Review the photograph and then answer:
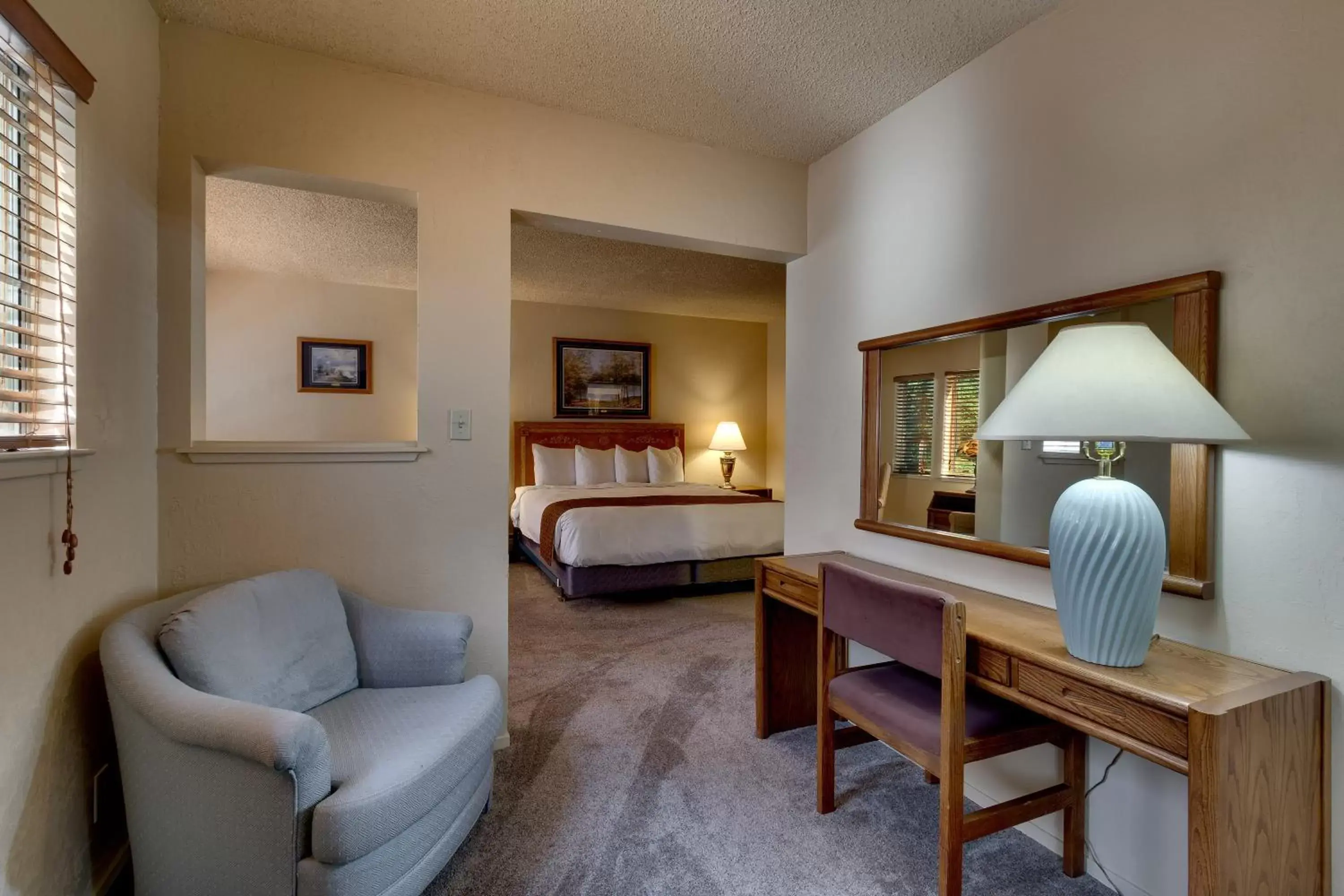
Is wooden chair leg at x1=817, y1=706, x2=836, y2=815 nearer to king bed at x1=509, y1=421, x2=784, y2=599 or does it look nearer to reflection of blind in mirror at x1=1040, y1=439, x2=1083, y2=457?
reflection of blind in mirror at x1=1040, y1=439, x2=1083, y2=457

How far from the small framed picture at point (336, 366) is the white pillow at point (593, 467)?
1924mm

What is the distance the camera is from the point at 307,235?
3.94 metres

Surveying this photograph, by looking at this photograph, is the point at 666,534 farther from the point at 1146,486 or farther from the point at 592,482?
the point at 1146,486

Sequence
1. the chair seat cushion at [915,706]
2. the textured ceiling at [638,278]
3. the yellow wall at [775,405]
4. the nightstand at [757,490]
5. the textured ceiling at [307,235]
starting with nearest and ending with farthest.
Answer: the chair seat cushion at [915,706], the textured ceiling at [307,235], the textured ceiling at [638,278], the nightstand at [757,490], the yellow wall at [775,405]

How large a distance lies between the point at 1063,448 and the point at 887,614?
0.71 meters

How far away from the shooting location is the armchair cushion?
143 centimetres

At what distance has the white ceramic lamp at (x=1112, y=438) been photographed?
1.21m

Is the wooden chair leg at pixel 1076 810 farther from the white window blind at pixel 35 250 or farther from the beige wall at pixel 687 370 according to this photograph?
the beige wall at pixel 687 370

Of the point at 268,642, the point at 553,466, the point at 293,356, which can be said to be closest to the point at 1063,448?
the point at 268,642

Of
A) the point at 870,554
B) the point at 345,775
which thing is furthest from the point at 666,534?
the point at 345,775

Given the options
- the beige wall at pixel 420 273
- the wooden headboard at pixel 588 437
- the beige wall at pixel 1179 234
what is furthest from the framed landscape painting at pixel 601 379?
the beige wall at pixel 1179 234

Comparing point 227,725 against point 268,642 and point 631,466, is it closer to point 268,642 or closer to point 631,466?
point 268,642

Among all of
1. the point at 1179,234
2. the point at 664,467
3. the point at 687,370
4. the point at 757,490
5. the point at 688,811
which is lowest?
the point at 688,811

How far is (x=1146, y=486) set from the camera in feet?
4.98
